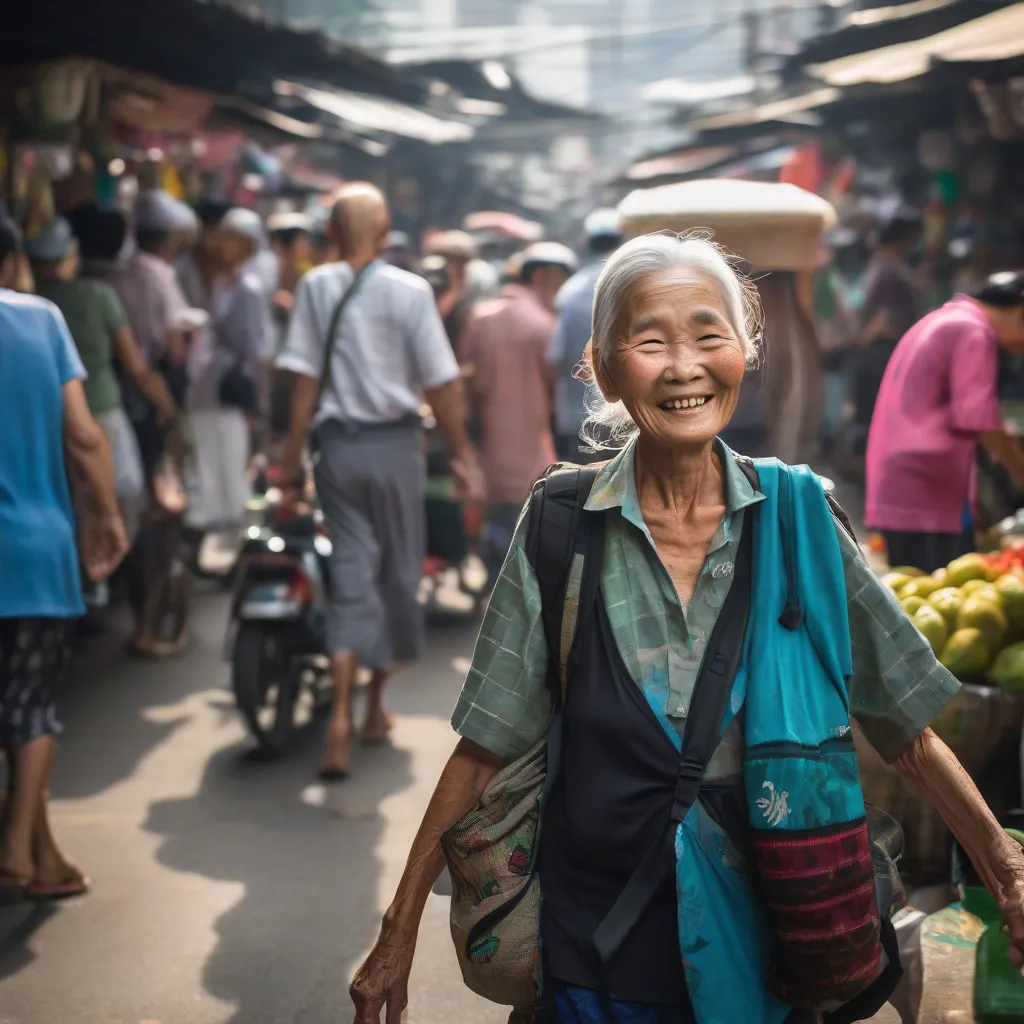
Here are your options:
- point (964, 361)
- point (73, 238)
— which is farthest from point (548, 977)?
point (73, 238)

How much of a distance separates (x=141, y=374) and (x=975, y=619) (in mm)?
4427

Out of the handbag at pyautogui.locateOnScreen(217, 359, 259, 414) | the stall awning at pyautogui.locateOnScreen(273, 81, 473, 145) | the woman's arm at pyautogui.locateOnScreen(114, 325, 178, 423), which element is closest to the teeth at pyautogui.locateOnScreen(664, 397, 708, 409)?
the woman's arm at pyautogui.locateOnScreen(114, 325, 178, 423)

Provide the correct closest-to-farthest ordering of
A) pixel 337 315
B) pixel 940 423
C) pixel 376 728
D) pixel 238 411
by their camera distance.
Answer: pixel 940 423 → pixel 337 315 → pixel 376 728 → pixel 238 411

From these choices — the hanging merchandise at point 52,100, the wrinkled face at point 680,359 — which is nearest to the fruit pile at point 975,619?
the wrinkled face at point 680,359

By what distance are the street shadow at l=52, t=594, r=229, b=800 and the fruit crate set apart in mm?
3144

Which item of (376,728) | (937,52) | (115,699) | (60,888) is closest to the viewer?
(60,888)

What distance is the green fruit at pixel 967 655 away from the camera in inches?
175

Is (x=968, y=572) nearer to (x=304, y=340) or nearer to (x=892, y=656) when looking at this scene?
(x=892, y=656)

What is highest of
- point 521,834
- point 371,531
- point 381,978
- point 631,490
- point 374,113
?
point 374,113

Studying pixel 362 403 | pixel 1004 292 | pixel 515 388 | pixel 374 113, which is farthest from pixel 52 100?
pixel 374 113

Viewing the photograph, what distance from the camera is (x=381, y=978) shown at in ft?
8.04

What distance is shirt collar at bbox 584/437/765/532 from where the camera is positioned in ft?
8.08

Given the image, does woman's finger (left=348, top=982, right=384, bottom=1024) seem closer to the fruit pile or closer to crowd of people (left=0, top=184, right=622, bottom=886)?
the fruit pile

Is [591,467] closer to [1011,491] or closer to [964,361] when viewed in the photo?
[964,361]
